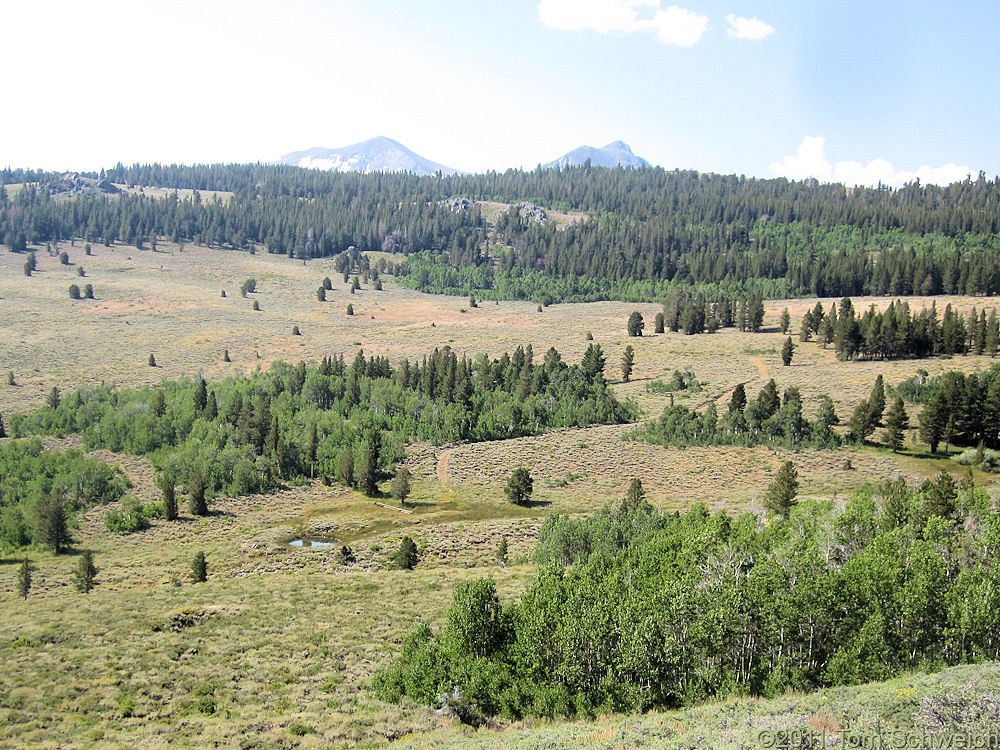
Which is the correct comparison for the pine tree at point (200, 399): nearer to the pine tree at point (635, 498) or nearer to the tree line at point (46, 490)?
the tree line at point (46, 490)

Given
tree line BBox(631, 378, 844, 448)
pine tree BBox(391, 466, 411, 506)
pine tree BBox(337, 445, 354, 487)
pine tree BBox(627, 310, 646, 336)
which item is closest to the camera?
pine tree BBox(391, 466, 411, 506)

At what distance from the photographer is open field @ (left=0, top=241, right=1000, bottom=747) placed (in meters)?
25.6

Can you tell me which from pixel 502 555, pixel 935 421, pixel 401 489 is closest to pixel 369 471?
pixel 401 489

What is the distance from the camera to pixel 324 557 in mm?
54062

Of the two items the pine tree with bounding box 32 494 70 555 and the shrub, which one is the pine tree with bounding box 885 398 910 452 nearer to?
the shrub

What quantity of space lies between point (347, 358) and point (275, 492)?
5041 centimetres

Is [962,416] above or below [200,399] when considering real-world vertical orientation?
above

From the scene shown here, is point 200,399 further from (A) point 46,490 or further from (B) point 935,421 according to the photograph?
(B) point 935,421

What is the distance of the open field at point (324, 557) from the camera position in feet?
83.9

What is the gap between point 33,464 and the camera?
230 feet

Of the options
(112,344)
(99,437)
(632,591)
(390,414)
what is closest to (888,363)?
(390,414)

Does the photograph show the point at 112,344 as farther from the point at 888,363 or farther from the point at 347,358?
the point at 888,363

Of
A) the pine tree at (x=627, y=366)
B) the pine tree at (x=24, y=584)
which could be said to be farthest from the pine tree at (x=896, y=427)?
the pine tree at (x=24, y=584)

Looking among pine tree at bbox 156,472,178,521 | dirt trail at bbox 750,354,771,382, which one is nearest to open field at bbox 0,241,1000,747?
dirt trail at bbox 750,354,771,382
